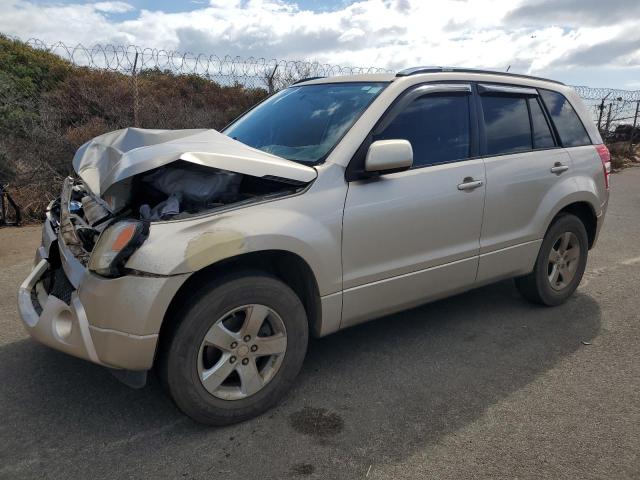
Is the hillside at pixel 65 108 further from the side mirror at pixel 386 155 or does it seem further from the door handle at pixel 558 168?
the door handle at pixel 558 168

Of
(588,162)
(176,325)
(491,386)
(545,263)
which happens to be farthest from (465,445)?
(588,162)

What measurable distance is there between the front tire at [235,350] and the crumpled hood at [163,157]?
580 mm

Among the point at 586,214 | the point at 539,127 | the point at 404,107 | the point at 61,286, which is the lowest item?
the point at 61,286

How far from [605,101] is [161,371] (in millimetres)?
16602

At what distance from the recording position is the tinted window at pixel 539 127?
4.28 metres

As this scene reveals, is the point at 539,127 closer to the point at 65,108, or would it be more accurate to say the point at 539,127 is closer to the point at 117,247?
the point at 117,247

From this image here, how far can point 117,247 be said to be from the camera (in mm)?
2543

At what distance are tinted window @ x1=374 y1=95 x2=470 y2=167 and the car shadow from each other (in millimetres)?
1326

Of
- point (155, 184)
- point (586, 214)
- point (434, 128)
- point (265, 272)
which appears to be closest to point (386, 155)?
point (434, 128)

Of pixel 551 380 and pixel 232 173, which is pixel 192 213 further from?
pixel 551 380

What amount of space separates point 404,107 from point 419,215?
2.27 ft

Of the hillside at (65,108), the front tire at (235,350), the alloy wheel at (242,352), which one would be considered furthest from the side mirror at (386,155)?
the hillside at (65,108)

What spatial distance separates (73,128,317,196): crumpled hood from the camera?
272 cm

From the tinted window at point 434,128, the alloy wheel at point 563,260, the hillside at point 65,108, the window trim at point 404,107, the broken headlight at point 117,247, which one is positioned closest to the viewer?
the broken headlight at point 117,247
